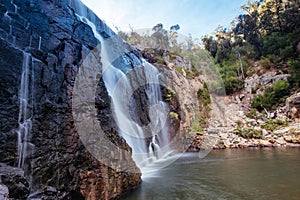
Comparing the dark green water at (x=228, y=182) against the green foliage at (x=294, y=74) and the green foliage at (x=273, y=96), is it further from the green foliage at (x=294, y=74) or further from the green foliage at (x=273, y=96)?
the green foliage at (x=294, y=74)

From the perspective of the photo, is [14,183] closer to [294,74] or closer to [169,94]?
[169,94]

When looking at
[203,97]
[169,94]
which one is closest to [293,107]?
[203,97]

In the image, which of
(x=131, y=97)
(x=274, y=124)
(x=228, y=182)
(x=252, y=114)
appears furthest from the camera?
(x=252, y=114)

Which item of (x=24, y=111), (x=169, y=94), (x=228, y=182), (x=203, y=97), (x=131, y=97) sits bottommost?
(x=228, y=182)

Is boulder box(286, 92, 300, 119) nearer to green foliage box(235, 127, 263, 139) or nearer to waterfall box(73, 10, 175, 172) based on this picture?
green foliage box(235, 127, 263, 139)

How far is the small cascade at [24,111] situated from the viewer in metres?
4.09

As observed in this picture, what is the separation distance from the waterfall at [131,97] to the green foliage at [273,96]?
10509 millimetres

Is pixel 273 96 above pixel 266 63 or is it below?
below

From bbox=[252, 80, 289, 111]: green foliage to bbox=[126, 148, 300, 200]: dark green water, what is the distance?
11.4 metres

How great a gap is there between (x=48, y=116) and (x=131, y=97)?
7.31 meters

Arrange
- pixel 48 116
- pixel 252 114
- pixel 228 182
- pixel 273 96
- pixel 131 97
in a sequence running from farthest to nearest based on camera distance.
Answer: pixel 273 96, pixel 252 114, pixel 131 97, pixel 228 182, pixel 48 116

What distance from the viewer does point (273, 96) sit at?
18.9 m

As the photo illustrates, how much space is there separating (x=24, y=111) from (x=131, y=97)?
761cm

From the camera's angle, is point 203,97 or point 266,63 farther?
point 266,63
